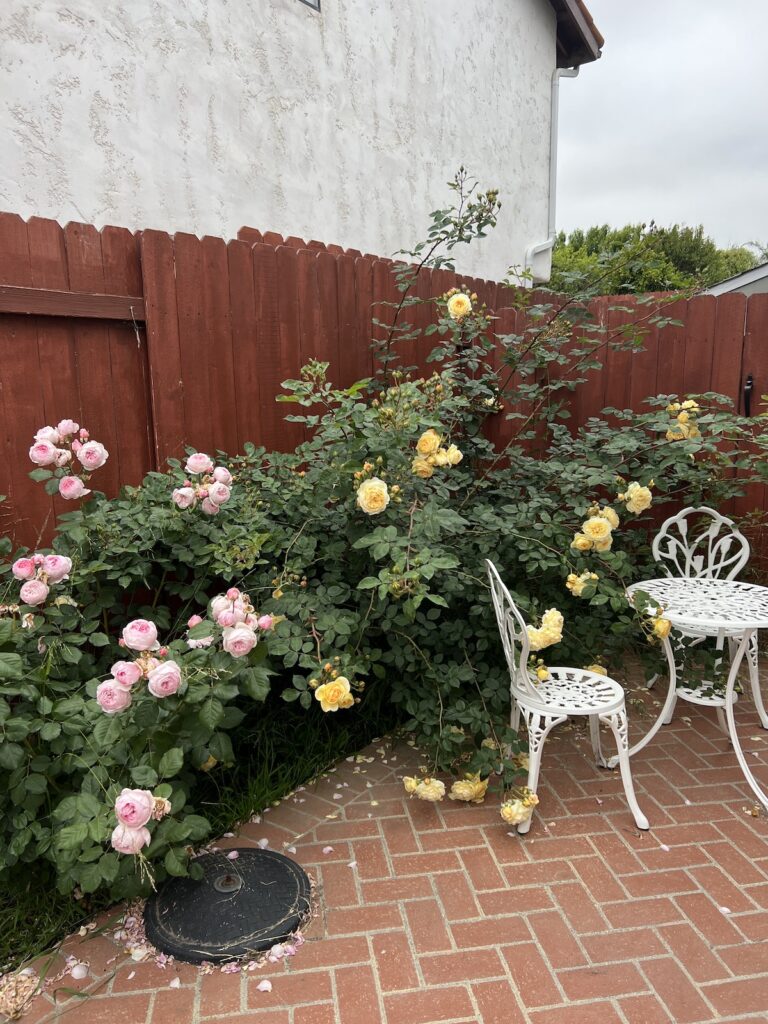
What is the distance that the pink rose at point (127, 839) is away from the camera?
5.43 feet

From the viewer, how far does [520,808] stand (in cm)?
231

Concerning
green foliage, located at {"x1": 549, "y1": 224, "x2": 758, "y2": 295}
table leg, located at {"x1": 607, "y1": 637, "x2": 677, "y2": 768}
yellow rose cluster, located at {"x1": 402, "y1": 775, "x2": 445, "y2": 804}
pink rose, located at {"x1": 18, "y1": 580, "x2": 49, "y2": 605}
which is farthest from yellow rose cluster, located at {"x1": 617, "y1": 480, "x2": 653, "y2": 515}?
green foliage, located at {"x1": 549, "y1": 224, "x2": 758, "y2": 295}

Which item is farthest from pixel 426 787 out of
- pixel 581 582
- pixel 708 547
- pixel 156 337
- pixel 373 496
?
pixel 156 337

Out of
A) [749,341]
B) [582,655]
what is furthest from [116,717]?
[749,341]

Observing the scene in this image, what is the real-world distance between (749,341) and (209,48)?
3880 mm

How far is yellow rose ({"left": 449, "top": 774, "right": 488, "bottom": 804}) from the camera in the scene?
8.16 ft

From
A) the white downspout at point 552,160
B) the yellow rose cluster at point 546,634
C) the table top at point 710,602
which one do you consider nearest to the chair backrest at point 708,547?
the table top at point 710,602

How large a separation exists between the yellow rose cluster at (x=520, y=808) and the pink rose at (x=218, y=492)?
1.49 metres

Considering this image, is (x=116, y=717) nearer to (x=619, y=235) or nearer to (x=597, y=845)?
(x=597, y=845)

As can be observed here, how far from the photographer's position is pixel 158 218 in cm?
406

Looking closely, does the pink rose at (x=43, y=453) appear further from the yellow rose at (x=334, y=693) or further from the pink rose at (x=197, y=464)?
the yellow rose at (x=334, y=693)

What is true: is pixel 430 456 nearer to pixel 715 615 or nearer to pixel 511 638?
pixel 511 638

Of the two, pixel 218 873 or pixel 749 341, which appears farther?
pixel 749 341

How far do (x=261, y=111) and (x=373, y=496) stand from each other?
12.2 feet
